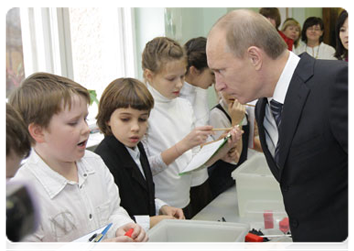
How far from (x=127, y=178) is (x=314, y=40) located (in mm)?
4629

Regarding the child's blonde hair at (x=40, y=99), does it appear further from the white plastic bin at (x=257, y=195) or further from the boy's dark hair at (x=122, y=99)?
the white plastic bin at (x=257, y=195)

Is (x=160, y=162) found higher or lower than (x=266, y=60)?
lower

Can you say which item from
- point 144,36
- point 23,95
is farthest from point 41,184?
Result: point 144,36

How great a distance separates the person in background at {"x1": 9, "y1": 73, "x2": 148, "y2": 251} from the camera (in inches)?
49.0

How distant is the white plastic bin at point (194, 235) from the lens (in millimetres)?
1409

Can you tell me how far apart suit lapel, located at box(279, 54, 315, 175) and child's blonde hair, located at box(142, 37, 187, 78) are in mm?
940

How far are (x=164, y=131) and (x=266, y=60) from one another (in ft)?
2.91

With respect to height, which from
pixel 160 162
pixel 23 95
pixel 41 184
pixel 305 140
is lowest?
pixel 160 162

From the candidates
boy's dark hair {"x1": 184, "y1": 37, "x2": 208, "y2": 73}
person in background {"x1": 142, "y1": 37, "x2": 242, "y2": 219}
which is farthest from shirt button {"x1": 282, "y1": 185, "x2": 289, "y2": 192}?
boy's dark hair {"x1": 184, "y1": 37, "x2": 208, "y2": 73}

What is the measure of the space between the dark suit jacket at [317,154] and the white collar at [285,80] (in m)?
0.05

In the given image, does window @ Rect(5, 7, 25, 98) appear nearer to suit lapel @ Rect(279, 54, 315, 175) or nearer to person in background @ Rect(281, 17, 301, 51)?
suit lapel @ Rect(279, 54, 315, 175)

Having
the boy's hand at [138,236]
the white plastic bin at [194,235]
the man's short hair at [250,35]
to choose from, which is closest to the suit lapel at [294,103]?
the man's short hair at [250,35]
